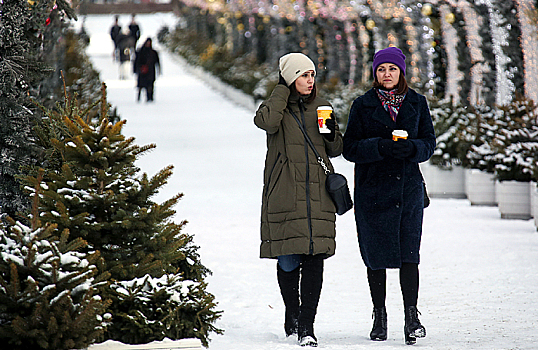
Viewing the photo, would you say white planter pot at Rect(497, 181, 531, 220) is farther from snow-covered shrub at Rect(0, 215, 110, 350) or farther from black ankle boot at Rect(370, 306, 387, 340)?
snow-covered shrub at Rect(0, 215, 110, 350)

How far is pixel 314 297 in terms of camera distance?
15.4 ft

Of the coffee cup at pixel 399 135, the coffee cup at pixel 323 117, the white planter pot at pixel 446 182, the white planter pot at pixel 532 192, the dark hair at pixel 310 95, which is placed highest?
the dark hair at pixel 310 95

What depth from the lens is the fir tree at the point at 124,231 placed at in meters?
3.86

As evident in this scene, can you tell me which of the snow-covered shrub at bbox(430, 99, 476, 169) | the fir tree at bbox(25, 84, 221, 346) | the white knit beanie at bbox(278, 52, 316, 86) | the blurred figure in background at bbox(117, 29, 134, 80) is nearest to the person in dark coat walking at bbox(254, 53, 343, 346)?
the white knit beanie at bbox(278, 52, 316, 86)

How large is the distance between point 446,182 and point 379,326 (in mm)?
6882

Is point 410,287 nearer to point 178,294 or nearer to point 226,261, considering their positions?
point 178,294

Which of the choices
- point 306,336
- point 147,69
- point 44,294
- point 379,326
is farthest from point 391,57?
point 147,69

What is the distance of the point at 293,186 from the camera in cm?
471

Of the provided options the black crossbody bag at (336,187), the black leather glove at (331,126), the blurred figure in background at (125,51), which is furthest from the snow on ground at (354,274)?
the blurred figure in background at (125,51)

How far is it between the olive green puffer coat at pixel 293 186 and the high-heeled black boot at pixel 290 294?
0.64 ft

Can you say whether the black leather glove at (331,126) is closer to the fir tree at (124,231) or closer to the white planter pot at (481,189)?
the fir tree at (124,231)

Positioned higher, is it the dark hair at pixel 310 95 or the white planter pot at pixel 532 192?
the dark hair at pixel 310 95

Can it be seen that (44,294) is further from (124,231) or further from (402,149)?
(402,149)

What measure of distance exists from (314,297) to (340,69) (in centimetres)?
2279
